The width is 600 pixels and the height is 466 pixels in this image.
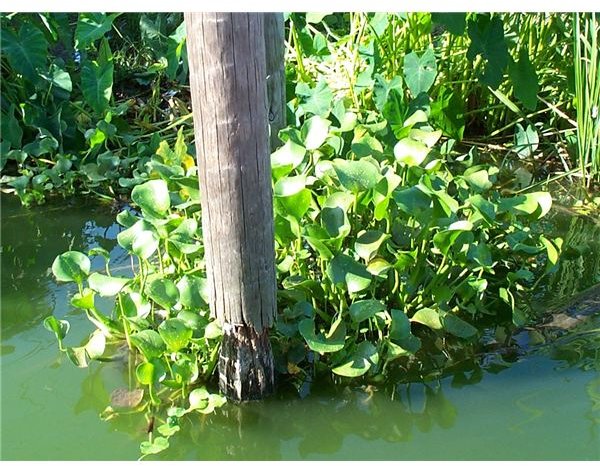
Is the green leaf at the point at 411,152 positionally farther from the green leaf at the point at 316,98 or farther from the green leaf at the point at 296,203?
the green leaf at the point at 316,98

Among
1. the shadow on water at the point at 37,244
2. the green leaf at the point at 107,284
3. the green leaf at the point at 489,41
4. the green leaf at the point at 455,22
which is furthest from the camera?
the green leaf at the point at 489,41

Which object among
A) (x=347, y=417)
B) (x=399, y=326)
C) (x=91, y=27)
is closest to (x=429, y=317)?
(x=399, y=326)

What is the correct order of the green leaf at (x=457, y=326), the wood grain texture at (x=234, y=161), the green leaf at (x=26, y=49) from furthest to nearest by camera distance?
1. the green leaf at (x=26, y=49)
2. the green leaf at (x=457, y=326)
3. the wood grain texture at (x=234, y=161)

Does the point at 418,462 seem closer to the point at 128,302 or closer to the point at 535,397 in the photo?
the point at 535,397

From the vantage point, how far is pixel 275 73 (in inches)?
92.9

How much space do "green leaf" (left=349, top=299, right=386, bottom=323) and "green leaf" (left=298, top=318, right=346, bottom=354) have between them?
57mm

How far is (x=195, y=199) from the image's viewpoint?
86.7 inches

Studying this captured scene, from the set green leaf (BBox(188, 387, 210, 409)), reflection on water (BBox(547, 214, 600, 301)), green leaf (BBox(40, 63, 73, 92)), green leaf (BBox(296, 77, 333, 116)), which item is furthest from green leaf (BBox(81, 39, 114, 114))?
reflection on water (BBox(547, 214, 600, 301))

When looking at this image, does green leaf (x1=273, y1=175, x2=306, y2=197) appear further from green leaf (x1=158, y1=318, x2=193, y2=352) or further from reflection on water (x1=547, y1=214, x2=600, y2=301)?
reflection on water (x1=547, y1=214, x2=600, y2=301)

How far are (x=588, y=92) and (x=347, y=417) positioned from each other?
1.75 metres

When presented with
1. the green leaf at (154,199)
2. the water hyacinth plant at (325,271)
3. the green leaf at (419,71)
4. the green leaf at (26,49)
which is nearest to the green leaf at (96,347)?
the water hyacinth plant at (325,271)

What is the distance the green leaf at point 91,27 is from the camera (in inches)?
127

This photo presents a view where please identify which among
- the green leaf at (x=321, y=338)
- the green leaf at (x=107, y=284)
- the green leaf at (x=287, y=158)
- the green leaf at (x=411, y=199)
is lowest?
the green leaf at (x=321, y=338)

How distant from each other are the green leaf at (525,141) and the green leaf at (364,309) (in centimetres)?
170
